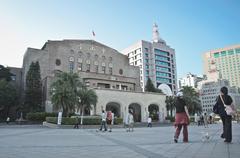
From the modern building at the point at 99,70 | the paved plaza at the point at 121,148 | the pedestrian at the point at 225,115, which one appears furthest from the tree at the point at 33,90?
the pedestrian at the point at 225,115

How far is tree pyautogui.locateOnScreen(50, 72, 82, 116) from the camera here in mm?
31281

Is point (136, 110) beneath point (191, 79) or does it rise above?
beneath

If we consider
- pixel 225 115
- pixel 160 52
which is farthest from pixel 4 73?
pixel 160 52

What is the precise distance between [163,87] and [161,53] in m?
46.1

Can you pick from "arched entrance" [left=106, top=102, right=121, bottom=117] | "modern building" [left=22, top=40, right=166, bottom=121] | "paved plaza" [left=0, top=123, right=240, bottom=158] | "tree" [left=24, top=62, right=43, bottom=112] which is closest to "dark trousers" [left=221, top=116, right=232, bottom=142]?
"paved plaza" [left=0, top=123, right=240, bottom=158]

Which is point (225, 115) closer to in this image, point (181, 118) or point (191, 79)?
point (181, 118)

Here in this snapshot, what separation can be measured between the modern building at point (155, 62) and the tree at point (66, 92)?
2563 inches

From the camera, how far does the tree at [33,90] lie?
4497cm

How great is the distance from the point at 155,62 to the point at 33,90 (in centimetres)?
6406

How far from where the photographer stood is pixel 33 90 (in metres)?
45.5

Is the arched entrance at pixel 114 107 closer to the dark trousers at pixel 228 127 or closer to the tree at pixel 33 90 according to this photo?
the tree at pixel 33 90

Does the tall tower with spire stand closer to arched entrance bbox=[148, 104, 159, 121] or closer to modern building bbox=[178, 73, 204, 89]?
modern building bbox=[178, 73, 204, 89]

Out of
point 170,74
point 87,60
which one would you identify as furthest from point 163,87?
point 170,74

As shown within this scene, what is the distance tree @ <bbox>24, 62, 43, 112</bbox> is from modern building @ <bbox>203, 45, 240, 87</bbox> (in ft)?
350
